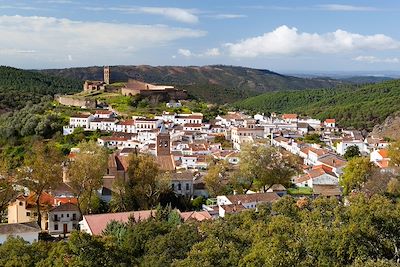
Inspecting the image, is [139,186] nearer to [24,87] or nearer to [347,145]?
[347,145]

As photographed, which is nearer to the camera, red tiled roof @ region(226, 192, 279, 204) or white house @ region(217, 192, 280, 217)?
white house @ region(217, 192, 280, 217)

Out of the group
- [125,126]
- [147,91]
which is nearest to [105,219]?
[125,126]

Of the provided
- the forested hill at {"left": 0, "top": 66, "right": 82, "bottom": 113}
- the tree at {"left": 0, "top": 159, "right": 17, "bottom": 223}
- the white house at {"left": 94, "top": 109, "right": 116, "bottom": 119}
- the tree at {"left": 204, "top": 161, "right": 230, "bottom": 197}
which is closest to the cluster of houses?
the white house at {"left": 94, "top": 109, "right": 116, "bottom": 119}

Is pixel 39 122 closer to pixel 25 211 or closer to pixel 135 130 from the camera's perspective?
pixel 135 130

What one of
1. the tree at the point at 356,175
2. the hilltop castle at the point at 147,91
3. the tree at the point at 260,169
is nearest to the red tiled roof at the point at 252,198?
the tree at the point at 260,169

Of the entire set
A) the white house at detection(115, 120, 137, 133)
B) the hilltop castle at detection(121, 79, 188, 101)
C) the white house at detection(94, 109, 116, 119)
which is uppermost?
the hilltop castle at detection(121, 79, 188, 101)

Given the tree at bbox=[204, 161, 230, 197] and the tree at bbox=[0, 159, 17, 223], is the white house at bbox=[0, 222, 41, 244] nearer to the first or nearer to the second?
the tree at bbox=[0, 159, 17, 223]

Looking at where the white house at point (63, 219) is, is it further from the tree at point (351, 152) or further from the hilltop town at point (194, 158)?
the tree at point (351, 152)
